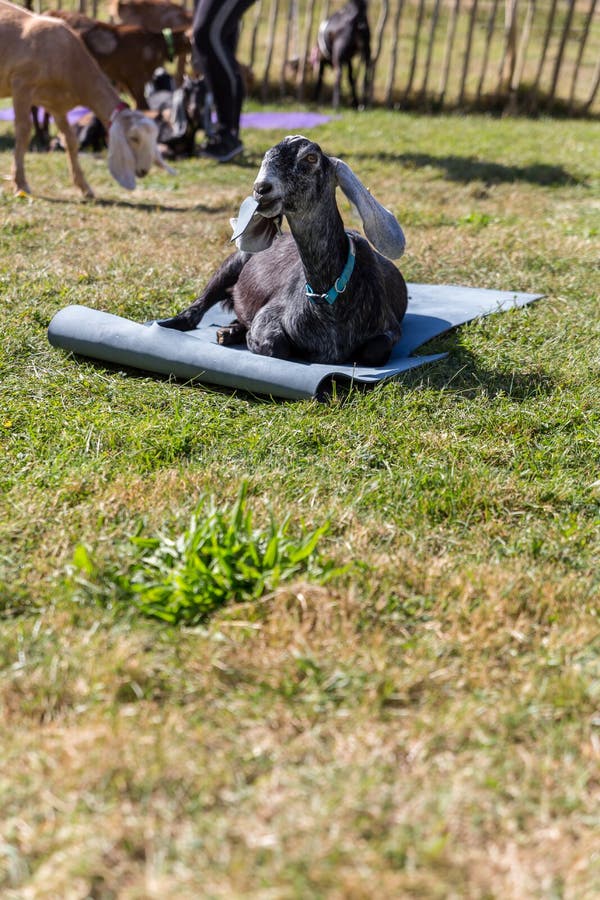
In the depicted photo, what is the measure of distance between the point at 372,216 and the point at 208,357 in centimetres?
95

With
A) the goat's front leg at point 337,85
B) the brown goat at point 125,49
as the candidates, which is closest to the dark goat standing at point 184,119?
the brown goat at point 125,49

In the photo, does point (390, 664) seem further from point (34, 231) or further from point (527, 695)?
point (34, 231)

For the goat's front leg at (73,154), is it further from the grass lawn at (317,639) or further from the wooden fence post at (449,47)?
the wooden fence post at (449,47)

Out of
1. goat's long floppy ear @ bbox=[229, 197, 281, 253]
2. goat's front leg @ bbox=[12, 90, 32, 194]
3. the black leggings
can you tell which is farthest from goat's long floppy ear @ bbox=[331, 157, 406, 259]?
the black leggings

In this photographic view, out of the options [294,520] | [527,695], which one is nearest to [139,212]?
[294,520]

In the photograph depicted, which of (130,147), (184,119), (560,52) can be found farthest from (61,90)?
(560,52)

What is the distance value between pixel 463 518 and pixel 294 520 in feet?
1.94

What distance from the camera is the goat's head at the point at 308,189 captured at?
13.0 ft

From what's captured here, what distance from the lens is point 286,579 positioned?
2758 millimetres

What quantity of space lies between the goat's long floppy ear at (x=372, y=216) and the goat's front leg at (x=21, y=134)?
16.3ft

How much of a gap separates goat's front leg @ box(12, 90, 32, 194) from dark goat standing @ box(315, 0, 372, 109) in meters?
7.08

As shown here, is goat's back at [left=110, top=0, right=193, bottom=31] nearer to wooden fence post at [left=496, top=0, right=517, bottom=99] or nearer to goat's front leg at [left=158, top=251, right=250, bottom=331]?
wooden fence post at [left=496, top=0, right=517, bottom=99]

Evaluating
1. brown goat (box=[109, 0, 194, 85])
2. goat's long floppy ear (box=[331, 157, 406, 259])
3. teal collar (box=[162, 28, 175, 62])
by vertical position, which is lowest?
goat's long floppy ear (box=[331, 157, 406, 259])

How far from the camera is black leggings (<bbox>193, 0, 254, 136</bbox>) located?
9195 mm
